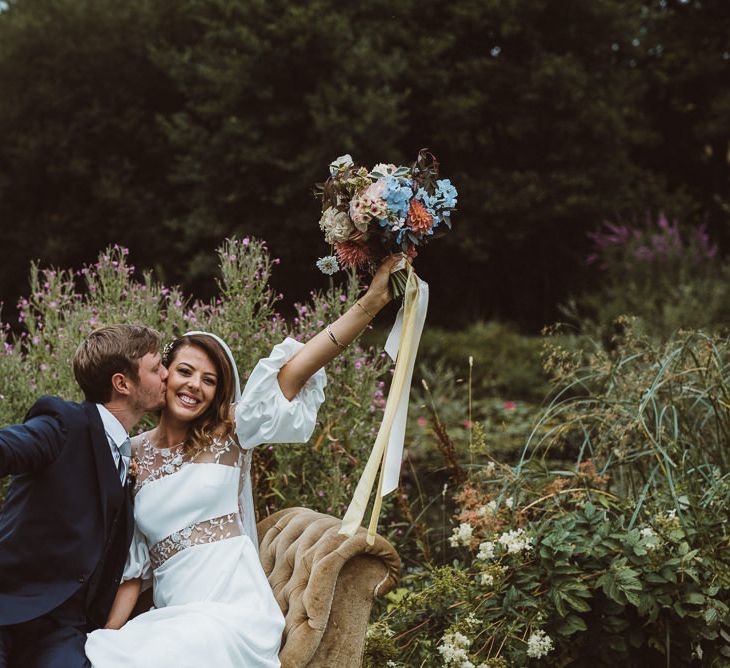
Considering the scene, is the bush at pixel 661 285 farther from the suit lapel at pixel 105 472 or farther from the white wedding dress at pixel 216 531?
the suit lapel at pixel 105 472

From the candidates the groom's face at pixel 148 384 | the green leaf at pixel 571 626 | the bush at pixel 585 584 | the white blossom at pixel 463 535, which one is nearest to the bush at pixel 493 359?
the bush at pixel 585 584

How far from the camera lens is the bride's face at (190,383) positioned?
9.76 feet

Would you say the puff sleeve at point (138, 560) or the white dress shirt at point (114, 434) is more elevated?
the white dress shirt at point (114, 434)

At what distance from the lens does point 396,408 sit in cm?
298

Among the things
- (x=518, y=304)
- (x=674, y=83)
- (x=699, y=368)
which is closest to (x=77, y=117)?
(x=518, y=304)

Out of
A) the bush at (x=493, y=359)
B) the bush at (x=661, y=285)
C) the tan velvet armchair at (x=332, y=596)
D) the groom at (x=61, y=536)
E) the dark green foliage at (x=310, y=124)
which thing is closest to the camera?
the groom at (x=61, y=536)

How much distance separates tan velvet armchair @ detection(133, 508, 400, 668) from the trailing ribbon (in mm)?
84

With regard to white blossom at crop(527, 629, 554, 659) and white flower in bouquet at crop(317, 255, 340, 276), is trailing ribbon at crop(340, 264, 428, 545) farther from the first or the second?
white blossom at crop(527, 629, 554, 659)

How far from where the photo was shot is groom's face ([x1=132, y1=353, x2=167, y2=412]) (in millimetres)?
2875

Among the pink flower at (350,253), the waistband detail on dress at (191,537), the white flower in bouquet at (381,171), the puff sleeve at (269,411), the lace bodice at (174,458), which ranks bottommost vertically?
the waistband detail on dress at (191,537)

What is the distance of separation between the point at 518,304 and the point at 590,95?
3.72 m

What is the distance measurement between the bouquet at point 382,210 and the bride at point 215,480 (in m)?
0.10

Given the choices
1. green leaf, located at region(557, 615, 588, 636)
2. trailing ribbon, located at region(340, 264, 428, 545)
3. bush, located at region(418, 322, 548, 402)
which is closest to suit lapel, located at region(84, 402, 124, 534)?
trailing ribbon, located at region(340, 264, 428, 545)

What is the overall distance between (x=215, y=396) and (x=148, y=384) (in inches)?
10.4
